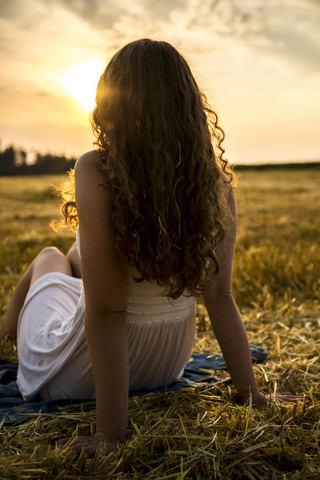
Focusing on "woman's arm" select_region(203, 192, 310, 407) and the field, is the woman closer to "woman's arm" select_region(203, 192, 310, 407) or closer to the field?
"woman's arm" select_region(203, 192, 310, 407)

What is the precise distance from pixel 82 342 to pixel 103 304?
43cm

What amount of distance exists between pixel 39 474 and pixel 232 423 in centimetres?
75

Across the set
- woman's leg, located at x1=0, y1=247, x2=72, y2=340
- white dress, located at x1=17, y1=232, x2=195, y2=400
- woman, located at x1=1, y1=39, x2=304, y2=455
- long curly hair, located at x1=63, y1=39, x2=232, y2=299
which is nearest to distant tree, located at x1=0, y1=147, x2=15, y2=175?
woman's leg, located at x1=0, y1=247, x2=72, y2=340

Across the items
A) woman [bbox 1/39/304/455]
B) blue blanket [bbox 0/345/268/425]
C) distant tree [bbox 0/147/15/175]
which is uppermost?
distant tree [bbox 0/147/15/175]

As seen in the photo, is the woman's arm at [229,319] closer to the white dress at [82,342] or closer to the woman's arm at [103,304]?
the white dress at [82,342]

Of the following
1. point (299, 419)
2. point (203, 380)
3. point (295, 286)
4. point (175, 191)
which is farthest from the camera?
point (295, 286)

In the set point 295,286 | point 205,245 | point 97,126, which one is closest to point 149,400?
point 205,245

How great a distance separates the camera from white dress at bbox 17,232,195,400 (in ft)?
6.66

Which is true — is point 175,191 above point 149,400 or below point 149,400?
above

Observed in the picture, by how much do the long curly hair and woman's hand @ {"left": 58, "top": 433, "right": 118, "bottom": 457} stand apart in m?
0.62

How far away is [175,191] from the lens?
1656 millimetres

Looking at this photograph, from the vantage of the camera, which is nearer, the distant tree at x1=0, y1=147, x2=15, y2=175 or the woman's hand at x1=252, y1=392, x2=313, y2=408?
the woman's hand at x1=252, y1=392, x2=313, y2=408

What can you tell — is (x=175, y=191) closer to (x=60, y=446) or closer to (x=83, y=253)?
(x=83, y=253)

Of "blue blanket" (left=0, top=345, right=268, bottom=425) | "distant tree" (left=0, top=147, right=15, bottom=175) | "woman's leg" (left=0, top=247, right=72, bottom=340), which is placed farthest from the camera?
"distant tree" (left=0, top=147, right=15, bottom=175)
